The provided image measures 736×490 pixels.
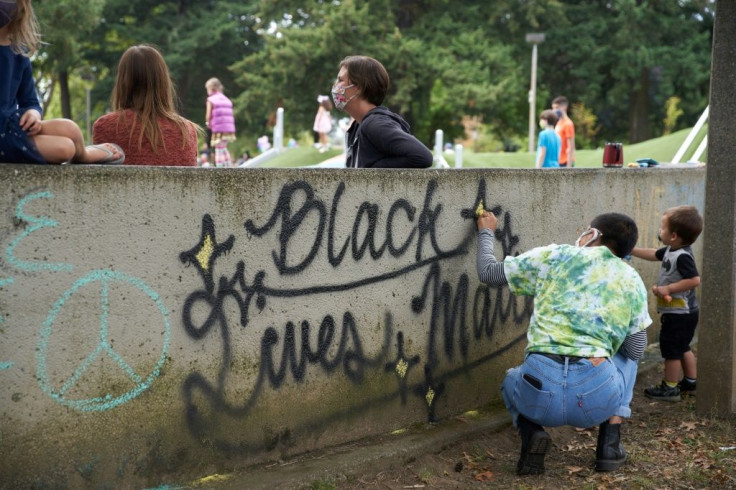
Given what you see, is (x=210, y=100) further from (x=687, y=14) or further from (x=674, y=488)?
(x=687, y=14)

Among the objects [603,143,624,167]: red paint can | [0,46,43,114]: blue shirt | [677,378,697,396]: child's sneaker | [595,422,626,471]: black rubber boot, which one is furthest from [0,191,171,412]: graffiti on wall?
[603,143,624,167]: red paint can

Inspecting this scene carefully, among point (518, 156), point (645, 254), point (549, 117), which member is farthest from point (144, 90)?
point (518, 156)

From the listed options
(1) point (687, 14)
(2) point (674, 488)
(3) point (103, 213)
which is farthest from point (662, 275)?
(1) point (687, 14)

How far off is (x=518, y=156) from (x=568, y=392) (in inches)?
725

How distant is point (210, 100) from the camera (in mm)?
14148

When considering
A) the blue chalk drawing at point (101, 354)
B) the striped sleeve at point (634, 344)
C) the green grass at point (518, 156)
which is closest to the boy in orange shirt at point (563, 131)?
the green grass at point (518, 156)

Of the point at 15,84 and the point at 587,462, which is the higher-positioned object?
the point at 15,84

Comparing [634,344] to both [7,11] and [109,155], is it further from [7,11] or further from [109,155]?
[7,11]

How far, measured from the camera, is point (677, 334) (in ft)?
19.7

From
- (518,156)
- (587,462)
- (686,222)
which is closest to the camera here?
(587,462)

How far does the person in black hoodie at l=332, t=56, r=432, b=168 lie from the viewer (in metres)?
4.54

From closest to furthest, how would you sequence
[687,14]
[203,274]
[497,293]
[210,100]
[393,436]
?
[203,274]
[393,436]
[497,293]
[210,100]
[687,14]

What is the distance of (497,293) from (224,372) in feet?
6.65

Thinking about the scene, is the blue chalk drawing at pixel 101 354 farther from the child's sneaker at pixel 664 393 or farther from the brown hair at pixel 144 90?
the child's sneaker at pixel 664 393
